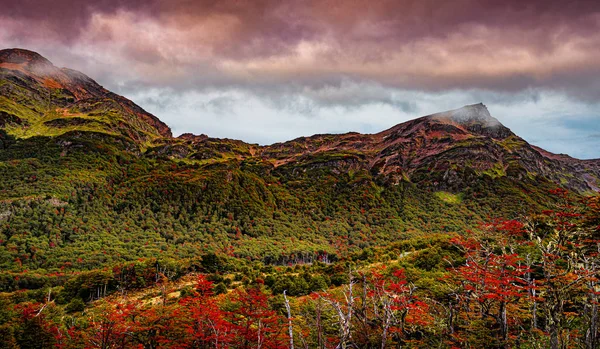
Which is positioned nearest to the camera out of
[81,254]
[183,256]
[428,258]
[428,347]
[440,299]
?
[428,347]

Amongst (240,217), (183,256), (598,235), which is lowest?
(183,256)

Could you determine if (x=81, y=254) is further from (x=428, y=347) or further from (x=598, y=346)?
(x=598, y=346)

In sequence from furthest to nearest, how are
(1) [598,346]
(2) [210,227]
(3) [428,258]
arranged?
(2) [210,227]
(3) [428,258]
(1) [598,346]

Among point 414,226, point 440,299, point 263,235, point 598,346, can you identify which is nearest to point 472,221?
point 414,226

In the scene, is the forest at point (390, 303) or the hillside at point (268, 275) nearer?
the forest at point (390, 303)

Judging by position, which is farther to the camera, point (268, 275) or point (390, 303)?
point (268, 275)

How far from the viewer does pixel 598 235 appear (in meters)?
19.8

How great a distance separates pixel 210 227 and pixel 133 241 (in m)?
42.2

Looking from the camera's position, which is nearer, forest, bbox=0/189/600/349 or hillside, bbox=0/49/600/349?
forest, bbox=0/189/600/349

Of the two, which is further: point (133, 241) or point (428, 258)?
point (133, 241)

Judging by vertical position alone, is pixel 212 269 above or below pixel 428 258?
below

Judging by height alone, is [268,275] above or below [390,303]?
below

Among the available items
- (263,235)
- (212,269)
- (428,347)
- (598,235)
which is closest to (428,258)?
(428,347)

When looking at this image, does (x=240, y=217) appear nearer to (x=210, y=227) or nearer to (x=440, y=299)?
(x=210, y=227)
